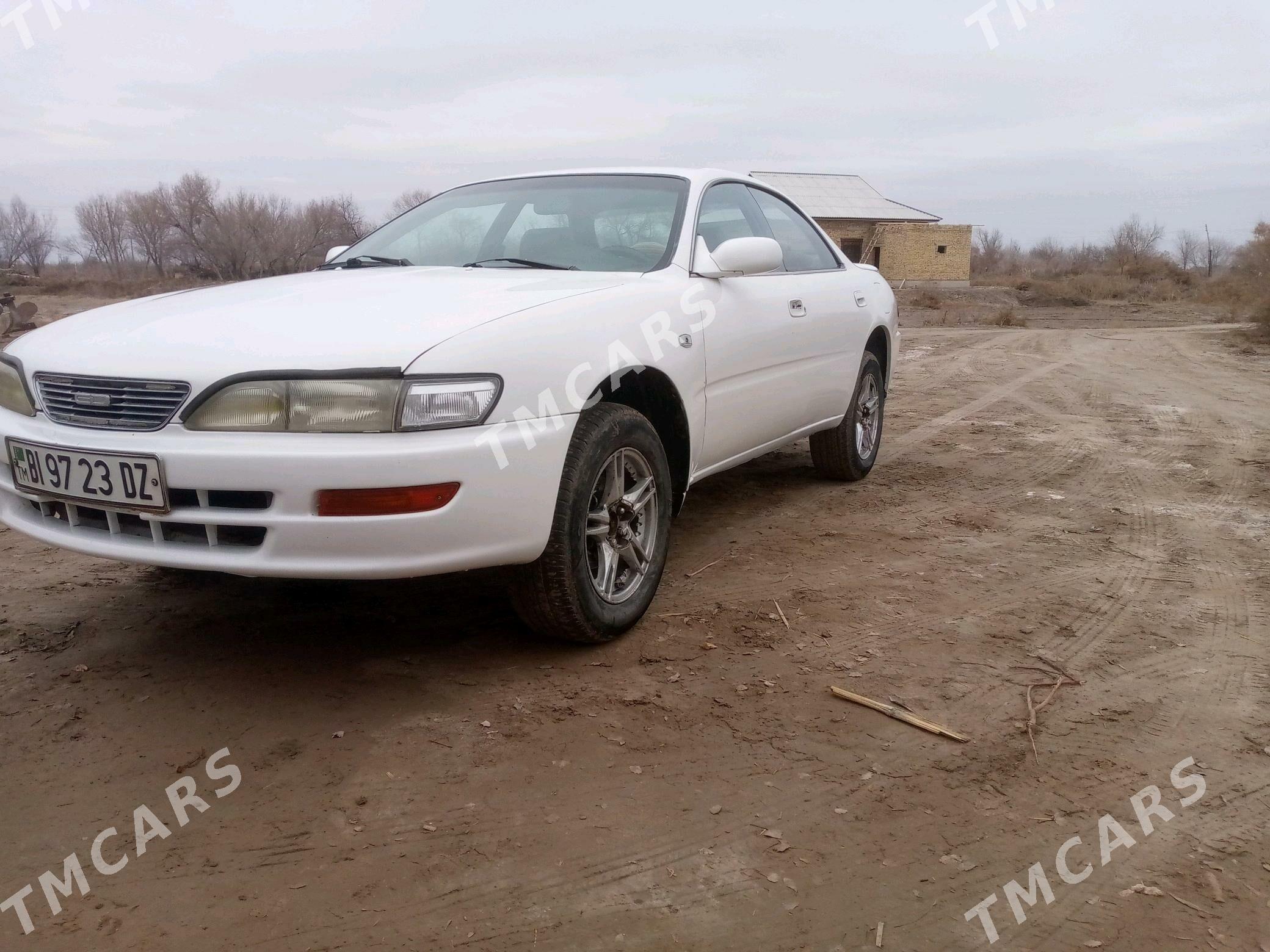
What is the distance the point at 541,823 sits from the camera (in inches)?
82.4

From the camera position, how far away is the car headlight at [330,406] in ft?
7.70

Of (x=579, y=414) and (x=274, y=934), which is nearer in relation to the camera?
(x=274, y=934)

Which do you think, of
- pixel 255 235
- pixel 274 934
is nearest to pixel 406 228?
pixel 274 934

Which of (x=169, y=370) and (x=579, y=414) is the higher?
(x=169, y=370)

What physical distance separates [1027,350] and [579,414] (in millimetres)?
11463

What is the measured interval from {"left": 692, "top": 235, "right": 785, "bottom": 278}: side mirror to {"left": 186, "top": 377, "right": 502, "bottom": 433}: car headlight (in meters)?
1.37

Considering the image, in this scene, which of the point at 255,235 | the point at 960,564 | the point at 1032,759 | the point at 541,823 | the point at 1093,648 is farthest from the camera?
the point at 255,235

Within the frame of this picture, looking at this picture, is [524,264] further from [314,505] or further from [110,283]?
[110,283]

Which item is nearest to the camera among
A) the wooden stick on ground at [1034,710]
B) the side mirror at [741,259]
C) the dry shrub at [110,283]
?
the wooden stick on ground at [1034,710]

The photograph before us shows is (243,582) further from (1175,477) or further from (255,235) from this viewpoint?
(255,235)

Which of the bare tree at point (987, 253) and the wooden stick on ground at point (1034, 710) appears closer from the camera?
the wooden stick on ground at point (1034, 710)

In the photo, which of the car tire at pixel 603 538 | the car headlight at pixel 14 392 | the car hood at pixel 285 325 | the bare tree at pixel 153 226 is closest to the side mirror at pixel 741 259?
the car hood at pixel 285 325
